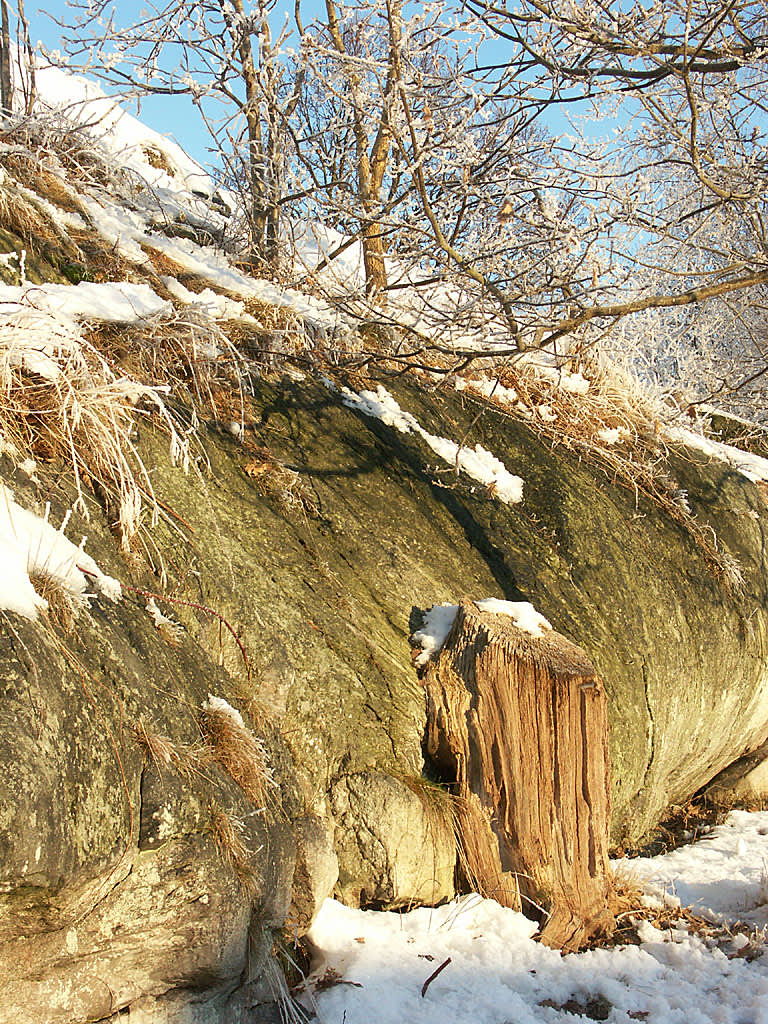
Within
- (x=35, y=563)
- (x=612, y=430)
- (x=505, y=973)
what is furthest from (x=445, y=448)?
(x=35, y=563)

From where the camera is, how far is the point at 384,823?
2846 millimetres

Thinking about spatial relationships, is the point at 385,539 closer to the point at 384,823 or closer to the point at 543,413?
the point at 384,823

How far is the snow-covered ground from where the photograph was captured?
252cm

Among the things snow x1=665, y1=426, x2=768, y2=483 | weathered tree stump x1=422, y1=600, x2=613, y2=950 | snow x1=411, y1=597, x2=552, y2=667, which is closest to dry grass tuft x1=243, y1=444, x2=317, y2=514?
snow x1=411, y1=597, x2=552, y2=667

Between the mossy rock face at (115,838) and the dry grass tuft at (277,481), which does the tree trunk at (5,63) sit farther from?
the mossy rock face at (115,838)

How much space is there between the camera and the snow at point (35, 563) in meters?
2.04

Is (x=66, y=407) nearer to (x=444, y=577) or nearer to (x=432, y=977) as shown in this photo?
(x=444, y=577)

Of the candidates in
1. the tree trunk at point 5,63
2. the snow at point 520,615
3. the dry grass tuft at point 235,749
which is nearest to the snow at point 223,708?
the dry grass tuft at point 235,749

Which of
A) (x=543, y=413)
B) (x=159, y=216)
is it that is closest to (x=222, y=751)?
(x=543, y=413)

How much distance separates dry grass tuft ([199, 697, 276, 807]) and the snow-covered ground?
0.59 meters

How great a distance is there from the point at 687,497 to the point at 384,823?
366 centimetres

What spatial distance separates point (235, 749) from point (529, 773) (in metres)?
1.26

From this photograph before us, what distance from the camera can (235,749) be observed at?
2449 mm

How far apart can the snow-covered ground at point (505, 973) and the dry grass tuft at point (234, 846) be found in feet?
1.46
